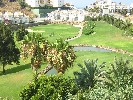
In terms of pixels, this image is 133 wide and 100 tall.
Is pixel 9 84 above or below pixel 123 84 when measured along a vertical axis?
below

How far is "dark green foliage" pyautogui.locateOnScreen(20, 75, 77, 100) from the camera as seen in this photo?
1167 inches

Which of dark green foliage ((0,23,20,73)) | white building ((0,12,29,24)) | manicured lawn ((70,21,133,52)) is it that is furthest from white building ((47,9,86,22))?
dark green foliage ((0,23,20,73))

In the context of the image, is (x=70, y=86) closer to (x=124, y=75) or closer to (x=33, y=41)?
(x=124, y=75)

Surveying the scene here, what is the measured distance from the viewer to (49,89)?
29828mm

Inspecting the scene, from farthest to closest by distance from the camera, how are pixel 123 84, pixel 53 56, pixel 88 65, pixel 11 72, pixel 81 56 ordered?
pixel 81 56 → pixel 11 72 → pixel 53 56 → pixel 88 65 → pixel 123 84

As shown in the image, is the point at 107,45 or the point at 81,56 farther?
the point at 107,45

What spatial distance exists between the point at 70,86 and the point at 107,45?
57487mm

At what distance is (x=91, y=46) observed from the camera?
90.6 m

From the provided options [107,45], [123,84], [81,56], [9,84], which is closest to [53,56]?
[9,84]

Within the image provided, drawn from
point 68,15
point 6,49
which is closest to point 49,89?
point 6,49

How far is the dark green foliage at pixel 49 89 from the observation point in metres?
29.6

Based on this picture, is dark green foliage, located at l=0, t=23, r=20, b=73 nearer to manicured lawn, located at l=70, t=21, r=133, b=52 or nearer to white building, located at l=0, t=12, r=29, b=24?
manicured lawn, located at l=70, t=21, r=133, b=52

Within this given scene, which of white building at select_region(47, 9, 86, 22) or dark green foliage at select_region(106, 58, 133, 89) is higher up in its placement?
dark green foliage at select_region(106, 58, 133, 89)

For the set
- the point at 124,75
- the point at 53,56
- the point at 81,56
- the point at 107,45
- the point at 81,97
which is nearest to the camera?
the point at 81,97
